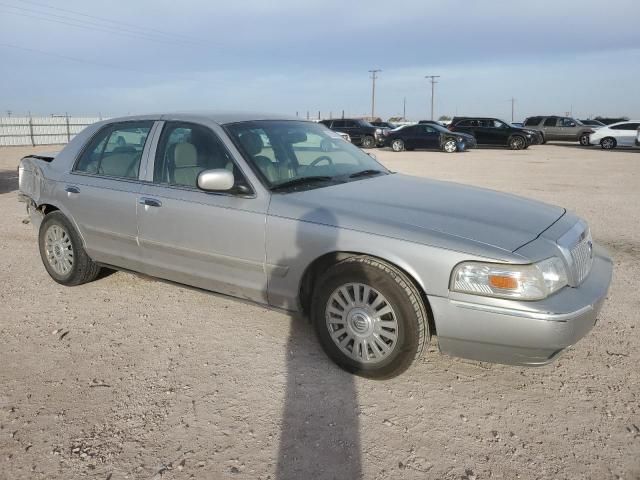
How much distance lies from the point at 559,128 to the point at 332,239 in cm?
3115

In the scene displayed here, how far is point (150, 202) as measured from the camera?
4043mm

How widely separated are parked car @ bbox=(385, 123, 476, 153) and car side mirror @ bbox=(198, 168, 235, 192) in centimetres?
2314

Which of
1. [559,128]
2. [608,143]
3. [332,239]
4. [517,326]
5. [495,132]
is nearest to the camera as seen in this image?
[517,326]

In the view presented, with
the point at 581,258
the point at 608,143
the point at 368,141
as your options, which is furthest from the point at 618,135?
the point at 581,258

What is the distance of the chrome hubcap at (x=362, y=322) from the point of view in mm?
3162

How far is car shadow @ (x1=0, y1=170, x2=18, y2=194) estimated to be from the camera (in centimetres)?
1187

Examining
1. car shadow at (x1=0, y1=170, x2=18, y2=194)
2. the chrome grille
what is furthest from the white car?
the chrome grille

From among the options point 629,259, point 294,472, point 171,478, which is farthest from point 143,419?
point 629,259

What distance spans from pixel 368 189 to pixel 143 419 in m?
2.06

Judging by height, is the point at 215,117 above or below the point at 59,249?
above

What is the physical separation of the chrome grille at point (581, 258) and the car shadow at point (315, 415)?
55.2 inches

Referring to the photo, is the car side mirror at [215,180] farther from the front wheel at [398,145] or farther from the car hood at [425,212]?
the front wheel at [398,145]

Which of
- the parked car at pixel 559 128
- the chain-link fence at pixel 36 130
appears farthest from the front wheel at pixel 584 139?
the chain-link fence at pixel 36 130

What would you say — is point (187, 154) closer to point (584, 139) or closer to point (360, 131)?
point (360, 131)
